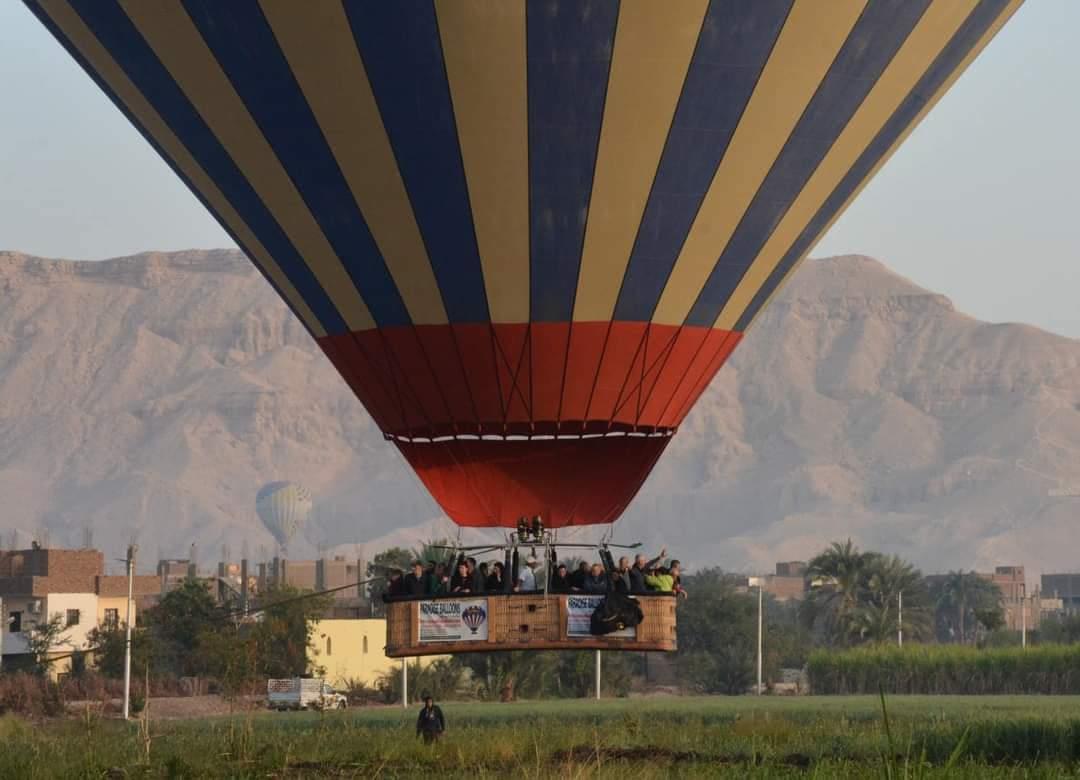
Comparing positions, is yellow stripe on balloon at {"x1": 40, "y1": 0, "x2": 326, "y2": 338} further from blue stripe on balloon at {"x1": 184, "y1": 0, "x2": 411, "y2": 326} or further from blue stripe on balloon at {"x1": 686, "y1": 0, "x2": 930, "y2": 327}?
blue stripe on balloon at {"x1": 686, "y1": 0, "x2": 930, "y2": 327}

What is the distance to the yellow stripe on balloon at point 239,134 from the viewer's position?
24.3 m

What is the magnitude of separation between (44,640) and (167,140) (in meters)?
77.4

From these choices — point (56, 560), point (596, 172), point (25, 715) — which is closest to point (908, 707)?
point (25, 715)

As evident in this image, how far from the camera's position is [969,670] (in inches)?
3334

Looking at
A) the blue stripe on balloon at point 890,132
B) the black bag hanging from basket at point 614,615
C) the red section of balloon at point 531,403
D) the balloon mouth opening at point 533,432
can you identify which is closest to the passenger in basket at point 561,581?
the black bag hanging from basket at point 614,615

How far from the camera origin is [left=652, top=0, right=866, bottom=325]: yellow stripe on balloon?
78.1 ft

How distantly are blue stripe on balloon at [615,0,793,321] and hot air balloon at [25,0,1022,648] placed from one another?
3 centimetres

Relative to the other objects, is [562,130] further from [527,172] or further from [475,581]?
[475,581]

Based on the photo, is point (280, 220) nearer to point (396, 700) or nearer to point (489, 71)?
point (489, 71)

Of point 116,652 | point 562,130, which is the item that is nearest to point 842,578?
point 116,652

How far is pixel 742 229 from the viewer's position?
2559 cm

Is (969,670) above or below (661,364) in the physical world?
below

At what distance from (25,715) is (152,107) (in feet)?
146

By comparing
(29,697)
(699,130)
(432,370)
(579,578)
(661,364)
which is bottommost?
(29,697)
